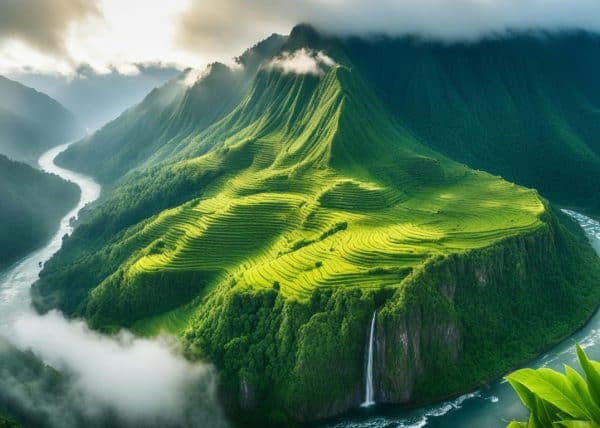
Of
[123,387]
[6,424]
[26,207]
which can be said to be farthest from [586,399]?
[26,207]

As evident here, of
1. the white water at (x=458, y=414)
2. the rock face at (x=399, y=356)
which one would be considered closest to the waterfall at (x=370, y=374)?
the rock face at (x=399, y=356)

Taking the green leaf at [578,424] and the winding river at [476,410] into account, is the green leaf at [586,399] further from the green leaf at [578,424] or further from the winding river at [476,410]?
the winding river at [476,410]

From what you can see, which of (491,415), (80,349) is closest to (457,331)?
(491,415)

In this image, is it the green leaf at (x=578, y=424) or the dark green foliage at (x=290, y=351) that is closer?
the green leaf at (x=578, y=424)

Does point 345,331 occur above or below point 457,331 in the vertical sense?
above

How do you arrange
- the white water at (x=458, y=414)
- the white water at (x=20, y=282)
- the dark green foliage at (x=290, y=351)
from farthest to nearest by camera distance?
the white water at (x=20, y=282) → the dark green foliage at (x=290, y=351) → the white water at (x=458, y=414)

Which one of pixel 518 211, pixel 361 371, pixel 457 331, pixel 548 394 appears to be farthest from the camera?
pixel 518 211

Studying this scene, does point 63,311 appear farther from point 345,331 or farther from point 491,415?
point 491,415

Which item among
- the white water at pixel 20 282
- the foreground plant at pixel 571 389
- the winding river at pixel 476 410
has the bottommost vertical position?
the winding river at pixel 476 410
